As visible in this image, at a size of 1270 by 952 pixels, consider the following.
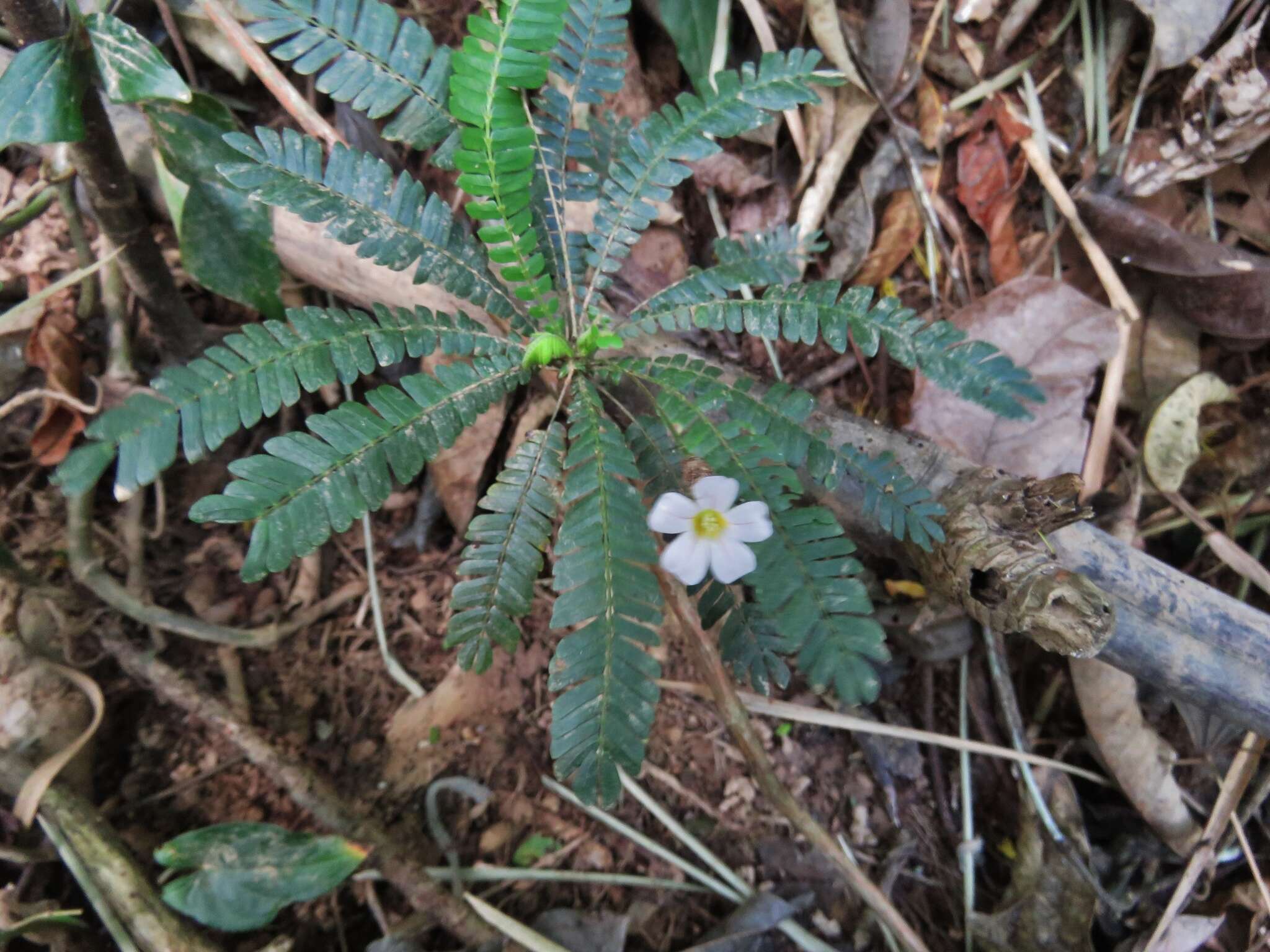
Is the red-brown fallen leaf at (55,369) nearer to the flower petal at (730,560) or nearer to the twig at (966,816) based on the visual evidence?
the flower petal at (730,560)

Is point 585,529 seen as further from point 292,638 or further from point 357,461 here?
point 292,638

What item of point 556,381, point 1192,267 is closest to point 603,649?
point 556,381

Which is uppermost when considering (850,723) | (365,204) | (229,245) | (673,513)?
(365,204)

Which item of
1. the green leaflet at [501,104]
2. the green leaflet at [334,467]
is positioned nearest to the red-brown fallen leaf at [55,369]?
→ the green leaflet at [334,467]

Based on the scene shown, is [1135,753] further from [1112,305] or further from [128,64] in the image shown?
[128,64]

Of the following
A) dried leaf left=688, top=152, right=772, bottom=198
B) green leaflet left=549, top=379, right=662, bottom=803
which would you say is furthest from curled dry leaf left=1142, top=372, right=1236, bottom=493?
green leaflet left=549, top=379, right=662, bottom=803

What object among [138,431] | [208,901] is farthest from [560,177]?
[208,901]
